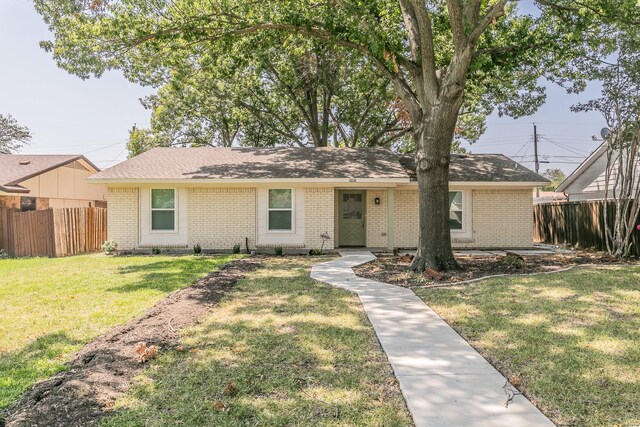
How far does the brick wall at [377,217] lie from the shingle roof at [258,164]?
40.9 inches

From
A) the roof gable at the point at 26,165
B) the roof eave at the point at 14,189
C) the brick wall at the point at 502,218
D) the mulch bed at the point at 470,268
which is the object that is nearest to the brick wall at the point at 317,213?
the mulch bed at the point at 470,268

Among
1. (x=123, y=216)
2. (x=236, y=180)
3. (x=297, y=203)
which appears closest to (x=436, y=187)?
(x=297, y=203)

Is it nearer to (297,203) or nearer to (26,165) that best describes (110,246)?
(297,203)

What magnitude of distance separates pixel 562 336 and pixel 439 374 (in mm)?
1987

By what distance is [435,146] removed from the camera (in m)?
8.71

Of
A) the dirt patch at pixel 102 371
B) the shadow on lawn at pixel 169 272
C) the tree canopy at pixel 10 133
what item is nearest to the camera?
the dirt patch at pixel 102 371

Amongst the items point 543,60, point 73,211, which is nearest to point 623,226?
point 543,60

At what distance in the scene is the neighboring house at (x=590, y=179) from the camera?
55.9 feet

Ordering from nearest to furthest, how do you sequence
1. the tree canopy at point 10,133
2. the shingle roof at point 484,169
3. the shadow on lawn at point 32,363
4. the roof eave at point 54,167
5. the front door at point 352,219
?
the shadow on lawn at point 32,363, the shingle roof at point 484,169, the front door at point 352,219, the roof eave at point 54,167, the tree canopy at point 10,133

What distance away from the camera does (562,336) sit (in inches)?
179

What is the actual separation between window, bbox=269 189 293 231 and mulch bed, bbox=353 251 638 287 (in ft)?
12.6

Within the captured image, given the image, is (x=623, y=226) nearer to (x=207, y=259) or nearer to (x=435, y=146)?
(x=435, y=146)

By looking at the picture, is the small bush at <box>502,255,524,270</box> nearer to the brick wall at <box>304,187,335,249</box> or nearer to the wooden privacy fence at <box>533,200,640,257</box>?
the wooden privacy fence at <box>533,200,640,257</box>

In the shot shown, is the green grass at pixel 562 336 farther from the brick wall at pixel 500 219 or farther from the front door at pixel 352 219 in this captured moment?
the front door at pixel 352 219
